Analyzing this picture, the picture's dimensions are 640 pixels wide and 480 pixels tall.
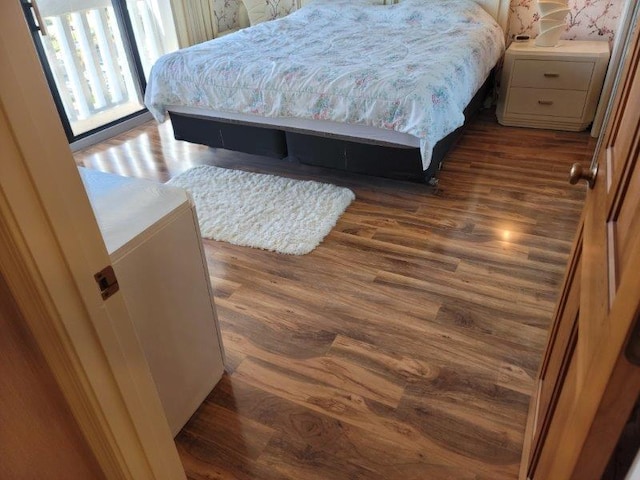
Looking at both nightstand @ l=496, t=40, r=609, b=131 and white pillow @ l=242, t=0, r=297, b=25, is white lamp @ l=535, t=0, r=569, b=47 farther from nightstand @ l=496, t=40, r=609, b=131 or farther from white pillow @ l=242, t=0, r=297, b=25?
white pillow @ l=242, t=0, r=297, b=25

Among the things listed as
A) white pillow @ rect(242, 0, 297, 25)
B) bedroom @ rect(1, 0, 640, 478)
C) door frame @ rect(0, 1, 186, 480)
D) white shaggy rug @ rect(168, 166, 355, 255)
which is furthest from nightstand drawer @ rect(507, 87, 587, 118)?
door frame @ rect(0, 1, 186, 480)

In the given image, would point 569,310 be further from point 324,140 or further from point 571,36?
point 571,36

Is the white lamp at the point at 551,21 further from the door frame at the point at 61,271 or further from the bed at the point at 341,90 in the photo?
the door frame at the point at 61,271

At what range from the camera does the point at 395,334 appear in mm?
1931

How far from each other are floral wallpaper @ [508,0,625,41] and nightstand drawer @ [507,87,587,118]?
676 millimetres

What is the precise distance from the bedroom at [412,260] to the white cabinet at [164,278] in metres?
0.21

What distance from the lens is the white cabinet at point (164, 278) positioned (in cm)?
125

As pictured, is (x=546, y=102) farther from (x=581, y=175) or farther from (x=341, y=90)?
(x=581, y=175)

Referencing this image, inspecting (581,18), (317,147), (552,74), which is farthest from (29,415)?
(581,18)

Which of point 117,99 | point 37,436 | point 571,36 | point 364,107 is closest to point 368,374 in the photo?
point 37,436

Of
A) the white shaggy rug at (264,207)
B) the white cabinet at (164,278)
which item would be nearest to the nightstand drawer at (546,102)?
the white shaggy rug at (264,207)

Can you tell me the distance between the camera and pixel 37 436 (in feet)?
2.61

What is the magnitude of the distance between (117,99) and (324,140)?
2.55 metres

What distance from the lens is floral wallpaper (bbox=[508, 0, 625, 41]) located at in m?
Answer: 3.64
